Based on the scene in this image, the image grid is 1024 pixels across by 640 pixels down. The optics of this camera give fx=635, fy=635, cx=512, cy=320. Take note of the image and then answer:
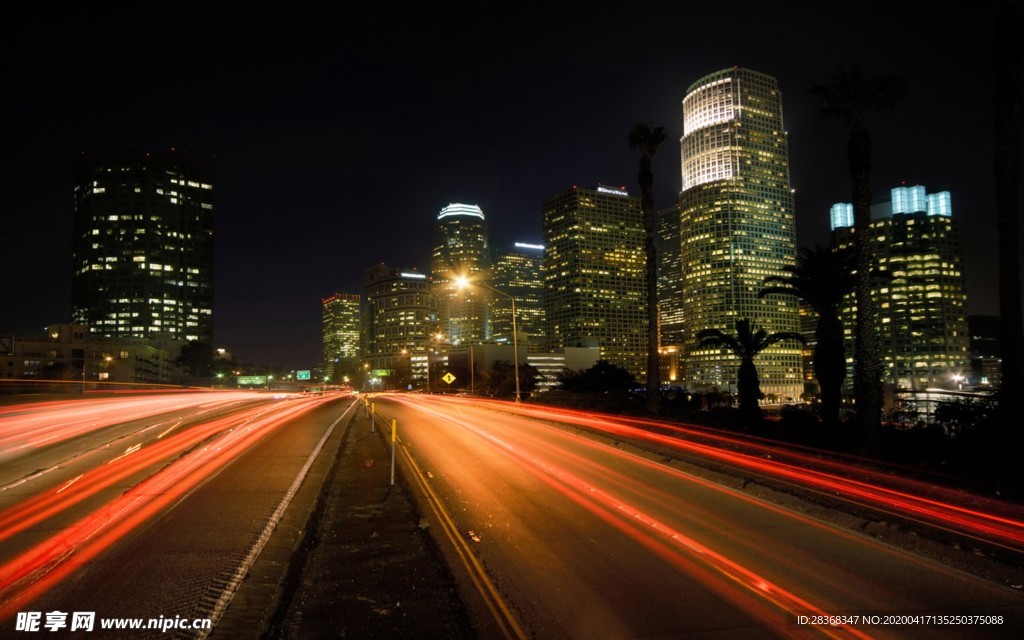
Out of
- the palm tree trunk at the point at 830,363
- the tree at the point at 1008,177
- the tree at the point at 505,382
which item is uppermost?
the tree at the point at 1008,177

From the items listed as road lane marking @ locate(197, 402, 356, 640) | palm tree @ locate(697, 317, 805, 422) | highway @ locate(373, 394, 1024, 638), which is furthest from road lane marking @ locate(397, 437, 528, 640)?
palm tree @ locate(697, 317, 805, 422)

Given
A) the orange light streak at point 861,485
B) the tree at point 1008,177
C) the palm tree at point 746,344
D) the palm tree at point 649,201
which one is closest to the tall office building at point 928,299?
the palm tree at point 746,344

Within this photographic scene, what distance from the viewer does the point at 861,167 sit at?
67.4 feet

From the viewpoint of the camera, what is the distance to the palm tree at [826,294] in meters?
27.7

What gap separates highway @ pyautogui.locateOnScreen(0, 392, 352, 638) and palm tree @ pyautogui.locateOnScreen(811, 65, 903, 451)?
17.4m

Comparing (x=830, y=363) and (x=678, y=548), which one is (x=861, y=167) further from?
(x=678, y=548)

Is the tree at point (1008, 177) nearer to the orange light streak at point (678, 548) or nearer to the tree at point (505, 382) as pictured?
the orange light streak at point (678, 548)

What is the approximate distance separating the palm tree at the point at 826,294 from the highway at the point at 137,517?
70.7 ft

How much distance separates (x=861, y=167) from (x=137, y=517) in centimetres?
2191

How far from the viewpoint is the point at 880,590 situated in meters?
7.33

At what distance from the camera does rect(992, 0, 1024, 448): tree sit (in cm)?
1617

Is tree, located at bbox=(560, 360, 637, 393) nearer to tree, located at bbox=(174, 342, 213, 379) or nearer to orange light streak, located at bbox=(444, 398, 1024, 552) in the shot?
orange light streak, located at bbox=(444, 398, 1024, 552)

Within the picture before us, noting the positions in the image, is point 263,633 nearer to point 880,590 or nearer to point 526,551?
point 526,551

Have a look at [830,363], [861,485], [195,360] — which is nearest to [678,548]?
[861,485]
